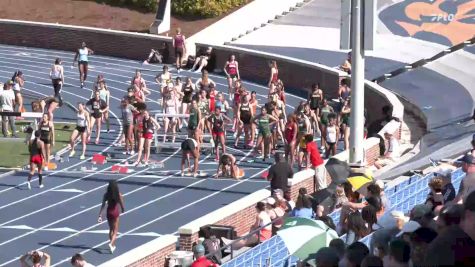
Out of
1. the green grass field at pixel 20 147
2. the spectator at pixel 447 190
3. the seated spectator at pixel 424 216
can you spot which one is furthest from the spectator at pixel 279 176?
the seated spectator at pixel 424 216

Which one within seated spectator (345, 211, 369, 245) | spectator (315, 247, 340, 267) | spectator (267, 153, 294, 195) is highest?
spectator (315, 247, 340, 267)

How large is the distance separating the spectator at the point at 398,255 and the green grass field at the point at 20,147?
21.2m

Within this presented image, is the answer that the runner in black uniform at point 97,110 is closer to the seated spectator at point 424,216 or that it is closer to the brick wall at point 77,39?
the brick wall at point 77,39

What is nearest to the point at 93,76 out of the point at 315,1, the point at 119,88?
the point at 119,88

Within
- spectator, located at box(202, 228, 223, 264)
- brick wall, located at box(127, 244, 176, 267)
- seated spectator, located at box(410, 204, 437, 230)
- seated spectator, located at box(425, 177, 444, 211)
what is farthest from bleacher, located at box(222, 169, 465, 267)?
brick wall, located at box(127, 244, 176, 267)

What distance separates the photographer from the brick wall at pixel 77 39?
45.8 m

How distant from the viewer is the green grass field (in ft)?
99.7

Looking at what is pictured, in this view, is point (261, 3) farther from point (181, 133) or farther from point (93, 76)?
point (181, 133)

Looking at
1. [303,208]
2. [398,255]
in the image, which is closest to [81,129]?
[303,208]

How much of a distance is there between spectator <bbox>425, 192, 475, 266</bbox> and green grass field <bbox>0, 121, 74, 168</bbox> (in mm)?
21511

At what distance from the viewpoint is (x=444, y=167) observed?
16125mm

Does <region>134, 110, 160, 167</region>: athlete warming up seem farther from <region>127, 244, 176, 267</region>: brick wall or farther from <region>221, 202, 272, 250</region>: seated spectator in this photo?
<region>221, 202, 272, 250</region>: seated spectator

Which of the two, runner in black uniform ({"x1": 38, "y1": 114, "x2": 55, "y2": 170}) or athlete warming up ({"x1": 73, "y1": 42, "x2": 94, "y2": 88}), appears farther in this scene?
athlete warming up ({"x1": 73, "y1": 42, "x2": 94, "y2": 88})

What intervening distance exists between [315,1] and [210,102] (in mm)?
17901
